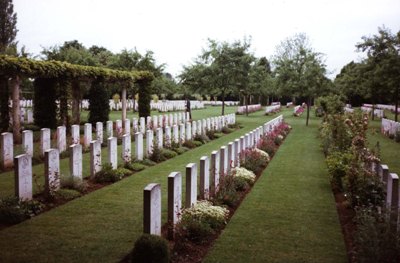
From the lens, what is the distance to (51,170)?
824 centimetres

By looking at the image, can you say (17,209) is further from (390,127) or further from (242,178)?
(390,127)


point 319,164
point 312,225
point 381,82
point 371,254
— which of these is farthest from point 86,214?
point 381,82

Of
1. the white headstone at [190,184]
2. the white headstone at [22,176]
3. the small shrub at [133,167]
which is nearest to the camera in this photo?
the white headstone at [190,184]

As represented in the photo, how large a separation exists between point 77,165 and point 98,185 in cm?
86

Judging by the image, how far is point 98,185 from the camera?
991 cm

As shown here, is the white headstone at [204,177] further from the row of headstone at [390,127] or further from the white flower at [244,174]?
the row of headstone at [390,127]

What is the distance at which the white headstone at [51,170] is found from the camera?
813 cm

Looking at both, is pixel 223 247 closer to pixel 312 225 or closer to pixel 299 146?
pixel 312 225

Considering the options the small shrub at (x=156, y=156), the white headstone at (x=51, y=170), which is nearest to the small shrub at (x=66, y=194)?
the white headstone at (x=51, y=170)

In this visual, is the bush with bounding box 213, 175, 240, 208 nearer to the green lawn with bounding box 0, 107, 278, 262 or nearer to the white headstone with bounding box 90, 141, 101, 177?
the green lawn with bounding box 0, 107, 278, 262

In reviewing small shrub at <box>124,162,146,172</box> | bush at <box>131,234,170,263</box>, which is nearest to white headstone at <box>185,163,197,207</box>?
bush at <box>131,234,170,263</box>

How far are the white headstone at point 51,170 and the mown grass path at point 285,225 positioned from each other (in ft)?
12.5

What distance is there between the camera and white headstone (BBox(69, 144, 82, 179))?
9.17 metres

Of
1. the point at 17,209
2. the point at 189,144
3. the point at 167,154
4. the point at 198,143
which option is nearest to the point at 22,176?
the point at 17,209
